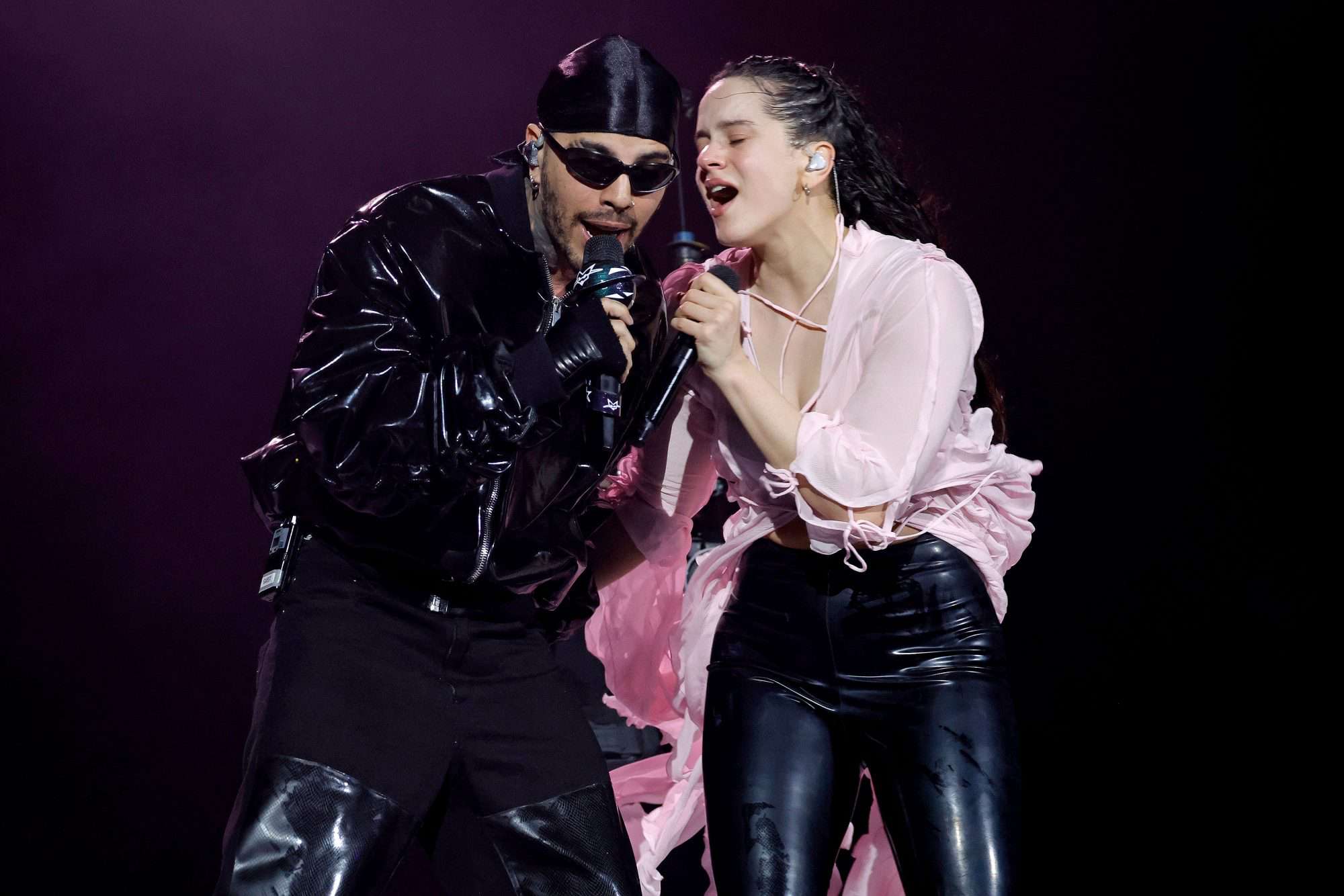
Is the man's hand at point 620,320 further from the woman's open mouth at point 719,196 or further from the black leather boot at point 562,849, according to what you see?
the black leather boot at point 562,849

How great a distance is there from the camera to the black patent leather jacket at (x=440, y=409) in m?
1.87

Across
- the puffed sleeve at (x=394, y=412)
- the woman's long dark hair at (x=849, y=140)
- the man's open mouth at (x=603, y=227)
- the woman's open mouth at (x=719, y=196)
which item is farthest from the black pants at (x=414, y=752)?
the woman's long dark hair at (x=849, y=140)

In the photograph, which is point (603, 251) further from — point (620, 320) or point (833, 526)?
point (833, 526)

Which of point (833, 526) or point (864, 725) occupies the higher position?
point (833, 526)

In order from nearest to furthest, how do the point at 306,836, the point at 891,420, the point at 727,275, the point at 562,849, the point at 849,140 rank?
1. the point at 306,836
2. the point at 891,420
3. the point at 562,849
4. the point at 727,275
5. the point at 849,140

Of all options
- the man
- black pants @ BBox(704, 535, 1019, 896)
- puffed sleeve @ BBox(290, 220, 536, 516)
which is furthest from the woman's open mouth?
black pants @ BBox(704, 535, 1019, 896)

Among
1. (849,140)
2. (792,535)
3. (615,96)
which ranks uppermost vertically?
(615,96)

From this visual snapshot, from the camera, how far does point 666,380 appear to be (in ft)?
6.54

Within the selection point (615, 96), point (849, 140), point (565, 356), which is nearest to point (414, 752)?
point (565, 356)

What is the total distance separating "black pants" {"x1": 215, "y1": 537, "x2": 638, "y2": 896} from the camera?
1.84 metres

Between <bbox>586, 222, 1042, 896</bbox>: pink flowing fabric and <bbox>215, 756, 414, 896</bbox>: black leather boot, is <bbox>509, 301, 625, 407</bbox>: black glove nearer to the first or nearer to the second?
<bbox>586, 222, 1042, 896</bbox>: pink flowing fabric

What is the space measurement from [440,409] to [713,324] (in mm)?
491

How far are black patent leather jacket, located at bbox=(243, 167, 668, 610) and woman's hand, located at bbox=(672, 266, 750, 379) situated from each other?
0.88 feet

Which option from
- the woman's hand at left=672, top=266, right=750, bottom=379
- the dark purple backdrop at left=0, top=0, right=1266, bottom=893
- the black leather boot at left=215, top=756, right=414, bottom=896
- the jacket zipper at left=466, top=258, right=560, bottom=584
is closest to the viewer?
the black leather boot at left=215, top=756, right=414, bottom=896
